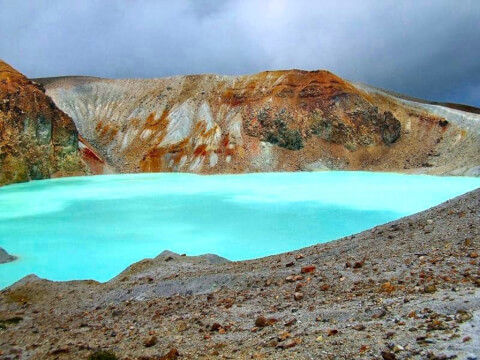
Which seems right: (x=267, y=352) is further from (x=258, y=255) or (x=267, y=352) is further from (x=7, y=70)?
(x=7, y=70)

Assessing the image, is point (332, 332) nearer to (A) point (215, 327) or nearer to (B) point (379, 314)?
(B) point (379, 314)

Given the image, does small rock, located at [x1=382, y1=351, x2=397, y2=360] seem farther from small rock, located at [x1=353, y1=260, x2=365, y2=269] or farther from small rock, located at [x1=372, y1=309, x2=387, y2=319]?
small rock, located at [x1=353, y1=260, x2=365, y2=269]

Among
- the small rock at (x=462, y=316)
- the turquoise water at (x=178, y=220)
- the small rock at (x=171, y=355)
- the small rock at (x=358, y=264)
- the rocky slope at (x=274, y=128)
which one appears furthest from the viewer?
the rocky slope at (x=274, y=128)

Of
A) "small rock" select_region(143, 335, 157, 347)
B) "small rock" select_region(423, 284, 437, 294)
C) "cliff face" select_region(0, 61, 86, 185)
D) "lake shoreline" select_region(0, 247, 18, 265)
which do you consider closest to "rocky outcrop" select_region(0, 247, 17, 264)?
Result: "lake shoreline" select_region(0, 247, 18, 265)

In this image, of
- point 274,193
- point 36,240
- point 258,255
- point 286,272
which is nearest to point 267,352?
point 286,272

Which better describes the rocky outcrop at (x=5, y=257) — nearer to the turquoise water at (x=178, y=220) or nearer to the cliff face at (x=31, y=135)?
the turquoise water at (x=178, y=220)

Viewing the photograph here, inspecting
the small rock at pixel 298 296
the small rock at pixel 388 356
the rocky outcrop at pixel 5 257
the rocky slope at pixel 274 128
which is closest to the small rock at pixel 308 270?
the small rock at pixel 298 296
